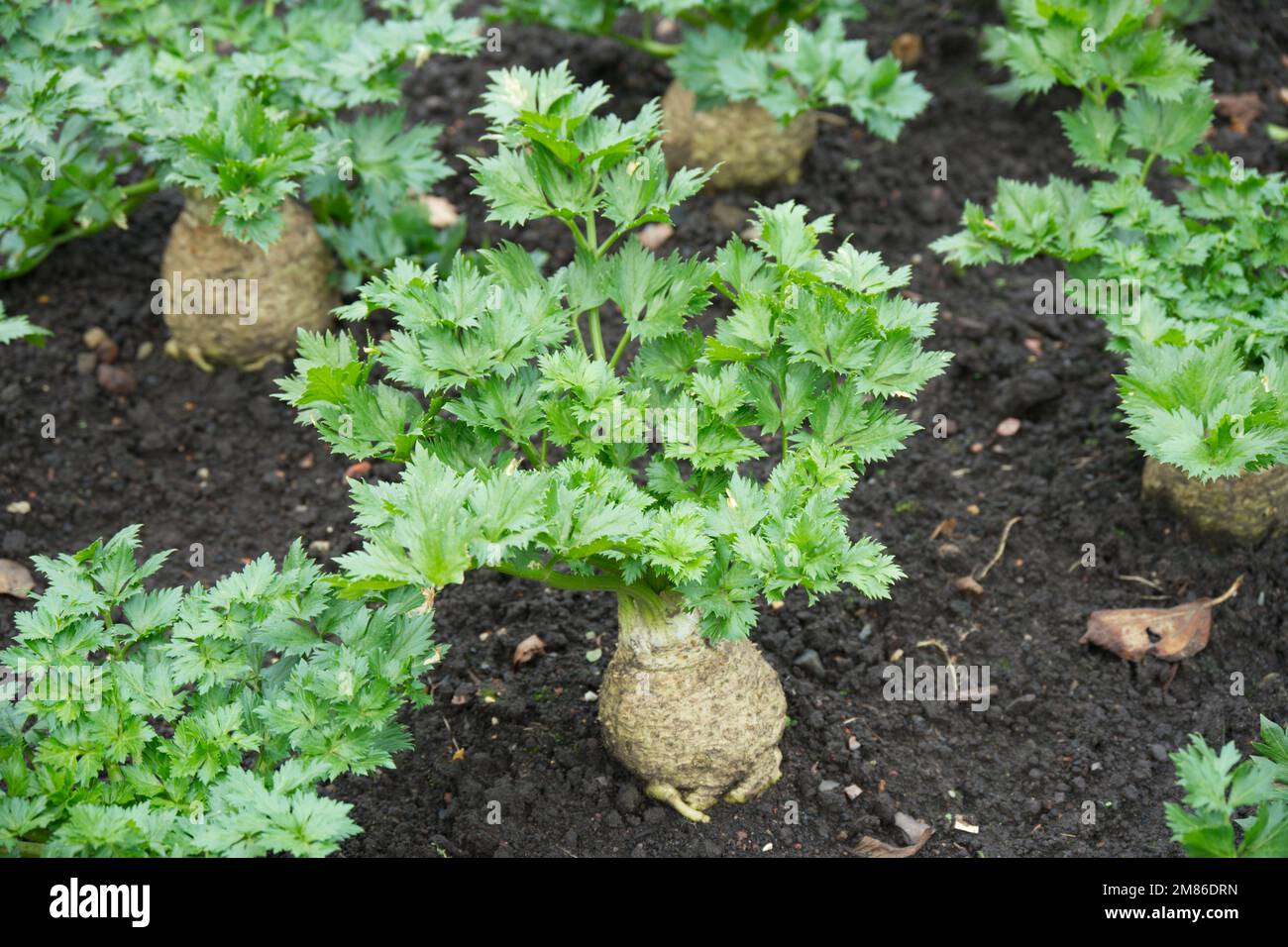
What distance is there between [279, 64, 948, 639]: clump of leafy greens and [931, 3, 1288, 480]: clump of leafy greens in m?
0.65

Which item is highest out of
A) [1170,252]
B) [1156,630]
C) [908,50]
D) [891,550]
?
[908,50]

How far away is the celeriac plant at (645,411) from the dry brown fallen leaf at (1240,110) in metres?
2.81

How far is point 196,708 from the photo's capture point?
3.15 m

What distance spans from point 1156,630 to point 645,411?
5.12ft

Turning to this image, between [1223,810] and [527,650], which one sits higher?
[527,650]

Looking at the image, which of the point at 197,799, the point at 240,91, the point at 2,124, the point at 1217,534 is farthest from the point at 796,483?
the point at 2,124

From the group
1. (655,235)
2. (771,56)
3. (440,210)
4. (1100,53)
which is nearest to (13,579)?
(440,210)

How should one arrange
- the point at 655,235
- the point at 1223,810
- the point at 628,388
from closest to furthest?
the point at 1223,810 → the point at 628,388 → the point at 655,235

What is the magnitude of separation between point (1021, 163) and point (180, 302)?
2.89 metres

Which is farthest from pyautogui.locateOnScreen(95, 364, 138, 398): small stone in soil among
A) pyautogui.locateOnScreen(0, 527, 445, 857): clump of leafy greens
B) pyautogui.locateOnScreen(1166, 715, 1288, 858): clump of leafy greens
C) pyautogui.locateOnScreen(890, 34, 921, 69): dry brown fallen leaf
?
pyautogui.locateOnScreen(1166, 715, 1288, 858): clump of leafy greens

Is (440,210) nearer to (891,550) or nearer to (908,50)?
(908,50)

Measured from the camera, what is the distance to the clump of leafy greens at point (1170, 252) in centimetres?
340

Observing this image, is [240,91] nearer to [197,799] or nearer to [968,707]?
[197,799]

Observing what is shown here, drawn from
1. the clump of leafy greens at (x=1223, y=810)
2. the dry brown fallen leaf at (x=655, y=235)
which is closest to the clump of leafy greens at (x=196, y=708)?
the clump of leafy greens at (x=1223, y=810)
